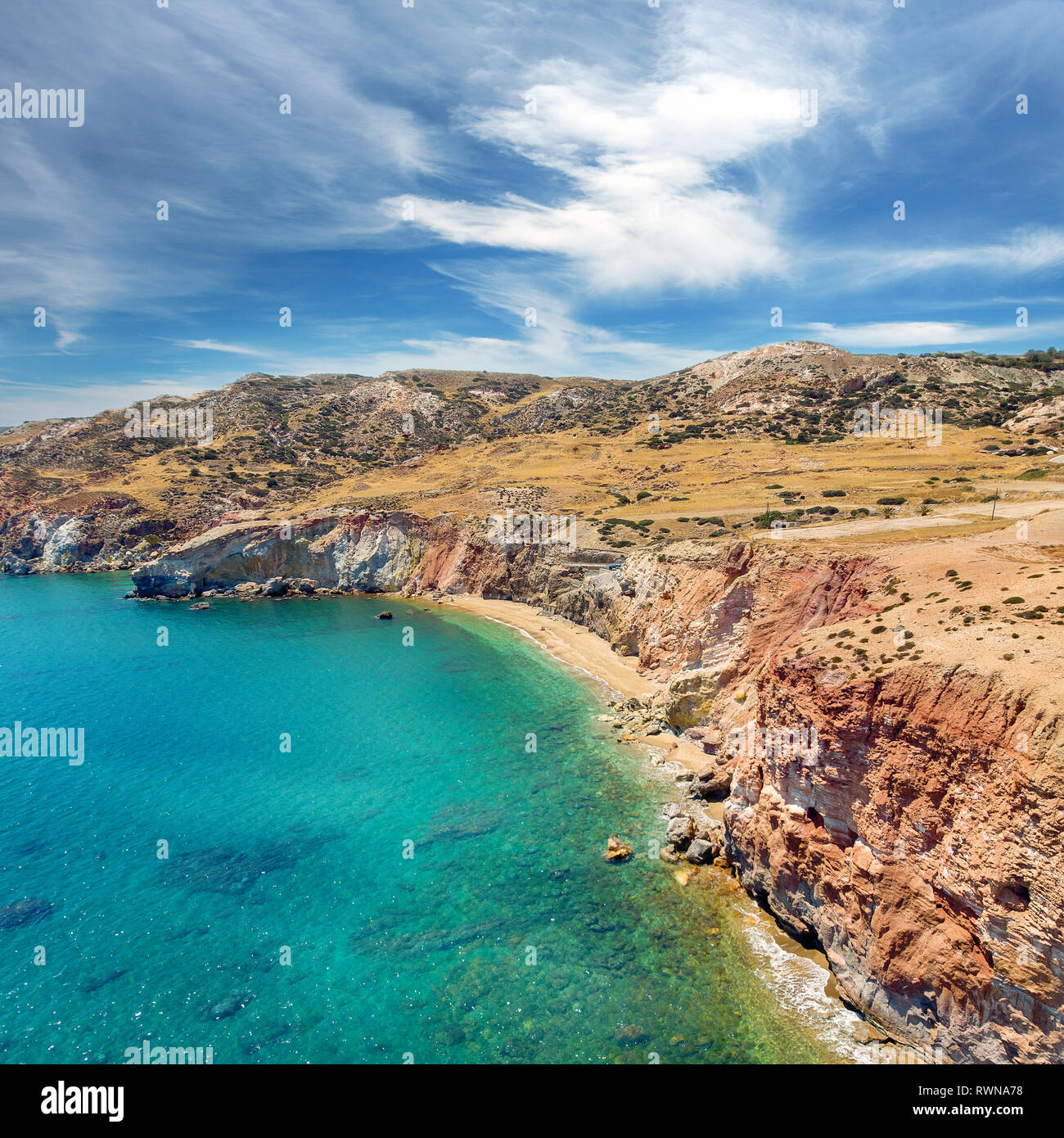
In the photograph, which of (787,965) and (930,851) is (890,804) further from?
(787,965)

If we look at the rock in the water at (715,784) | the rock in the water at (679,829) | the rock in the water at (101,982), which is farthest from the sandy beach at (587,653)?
the rock in the water at (101,982)

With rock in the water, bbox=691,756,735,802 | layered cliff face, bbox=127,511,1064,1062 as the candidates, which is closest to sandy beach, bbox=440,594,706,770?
layered cliff face, bbox=127,511,1064,1062

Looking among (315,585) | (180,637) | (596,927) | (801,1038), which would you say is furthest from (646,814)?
(315,585)

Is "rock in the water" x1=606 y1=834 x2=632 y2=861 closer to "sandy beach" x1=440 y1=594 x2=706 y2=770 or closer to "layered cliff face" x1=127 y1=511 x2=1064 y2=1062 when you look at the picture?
"layered cliff face" x1=127 y1=511 x2=1064 y2=1062

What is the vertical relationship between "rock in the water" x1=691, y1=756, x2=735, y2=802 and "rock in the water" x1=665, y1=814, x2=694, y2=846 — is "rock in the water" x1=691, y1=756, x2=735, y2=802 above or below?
above

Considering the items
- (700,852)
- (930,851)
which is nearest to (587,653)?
(700,852)

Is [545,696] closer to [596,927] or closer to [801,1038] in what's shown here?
[596,927]

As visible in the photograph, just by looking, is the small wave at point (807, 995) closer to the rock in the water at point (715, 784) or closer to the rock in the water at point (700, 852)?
the rock in the water at point (700, 852)
